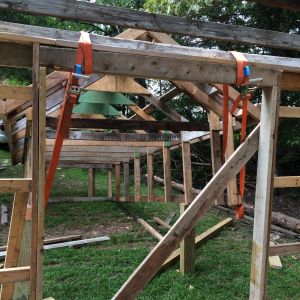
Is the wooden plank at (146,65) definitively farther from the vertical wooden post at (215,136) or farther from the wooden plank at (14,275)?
the vertical wooden post at (215,136)

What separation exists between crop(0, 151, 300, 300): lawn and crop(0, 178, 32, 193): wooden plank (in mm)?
2736

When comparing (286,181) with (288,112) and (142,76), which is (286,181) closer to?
(288,112)

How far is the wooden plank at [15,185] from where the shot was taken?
2.26 meters

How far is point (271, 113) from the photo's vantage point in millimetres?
2801

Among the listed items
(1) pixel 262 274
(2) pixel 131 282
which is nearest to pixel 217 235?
(1) pixel 262 274

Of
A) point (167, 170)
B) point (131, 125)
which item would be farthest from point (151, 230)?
point (131, 125)

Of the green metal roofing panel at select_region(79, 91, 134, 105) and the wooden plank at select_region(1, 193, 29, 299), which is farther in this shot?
the green metal roofing panel at select_region(79, 91, 134, 105)

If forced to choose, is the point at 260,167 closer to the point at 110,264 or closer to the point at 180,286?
the point at 180,286

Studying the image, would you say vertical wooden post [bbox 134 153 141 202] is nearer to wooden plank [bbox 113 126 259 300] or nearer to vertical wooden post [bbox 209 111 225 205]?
vertical wooden post [bbox 209 111 225 205]

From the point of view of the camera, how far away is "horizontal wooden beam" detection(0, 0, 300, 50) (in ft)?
11.9

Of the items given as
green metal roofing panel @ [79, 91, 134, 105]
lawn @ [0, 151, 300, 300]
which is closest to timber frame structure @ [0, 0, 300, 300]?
lawn @ [0, 151, 300, 300]

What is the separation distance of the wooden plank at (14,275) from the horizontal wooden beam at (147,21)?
2431 millimetres

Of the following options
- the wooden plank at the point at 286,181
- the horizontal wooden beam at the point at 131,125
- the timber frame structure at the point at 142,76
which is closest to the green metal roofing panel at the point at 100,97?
the horizontal wooden beam at the point at 131,125

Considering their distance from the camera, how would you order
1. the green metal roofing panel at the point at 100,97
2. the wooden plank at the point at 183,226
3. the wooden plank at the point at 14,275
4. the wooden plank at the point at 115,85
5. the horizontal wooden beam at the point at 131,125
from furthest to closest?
the green metal roofing panel at the point at 100,97 < the horizontal wooden beam at the point at 131,125 < the wooden plank at the point at 115,85 < the wooden plank at the point at 183,226 < the wooden plank at the point at 14,275
